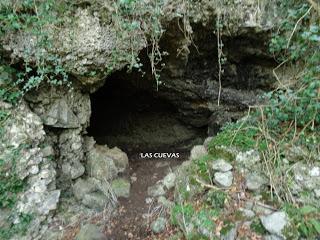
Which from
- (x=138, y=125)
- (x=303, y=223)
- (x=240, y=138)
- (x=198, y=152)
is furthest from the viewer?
(x=138, y=125)

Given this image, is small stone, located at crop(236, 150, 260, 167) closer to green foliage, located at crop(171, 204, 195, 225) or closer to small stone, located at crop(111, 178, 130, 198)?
green foliage, located at crop(171, 204, 195, 225)

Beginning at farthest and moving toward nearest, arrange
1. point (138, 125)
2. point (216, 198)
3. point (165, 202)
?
point (138, 125)
point (165, 202)
point (216, 198)

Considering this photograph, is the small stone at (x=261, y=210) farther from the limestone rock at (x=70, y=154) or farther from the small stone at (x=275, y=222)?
the limestone rock at (x=70, y=154)

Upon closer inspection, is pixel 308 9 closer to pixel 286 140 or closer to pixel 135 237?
pixel 286 140

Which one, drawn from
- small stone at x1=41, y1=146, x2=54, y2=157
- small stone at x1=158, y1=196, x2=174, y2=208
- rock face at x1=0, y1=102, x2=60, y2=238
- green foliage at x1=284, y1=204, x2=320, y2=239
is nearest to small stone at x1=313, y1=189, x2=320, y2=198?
green foliage at x1=284, y1=204, x2=320, y2=239

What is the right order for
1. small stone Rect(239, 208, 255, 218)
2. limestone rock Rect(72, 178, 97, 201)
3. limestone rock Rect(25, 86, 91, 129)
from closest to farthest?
1. small stone Rect(239, 208, 255, 218)
2. limestone rock Rect(25, 86, 91, 129)
3. limestone rock Rect(72, 178, 97, 201)

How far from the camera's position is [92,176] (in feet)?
12.4

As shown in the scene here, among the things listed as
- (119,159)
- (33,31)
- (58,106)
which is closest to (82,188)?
(119,159)

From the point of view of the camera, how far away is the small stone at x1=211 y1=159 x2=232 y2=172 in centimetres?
289

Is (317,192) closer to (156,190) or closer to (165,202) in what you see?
(165,202)

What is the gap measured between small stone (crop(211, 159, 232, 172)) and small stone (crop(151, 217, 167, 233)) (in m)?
0.74

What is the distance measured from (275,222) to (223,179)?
0.58m

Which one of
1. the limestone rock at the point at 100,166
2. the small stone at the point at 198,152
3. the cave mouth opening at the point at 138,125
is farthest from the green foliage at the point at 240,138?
the cave mouth opening at the point at 138,125

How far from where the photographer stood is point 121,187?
3.78 meters
